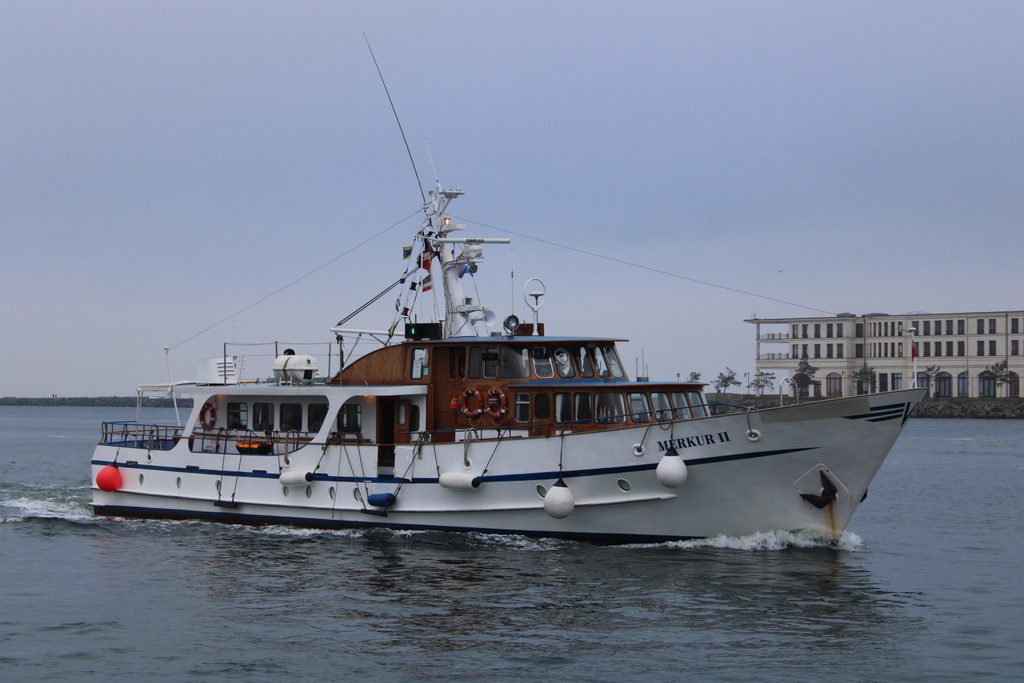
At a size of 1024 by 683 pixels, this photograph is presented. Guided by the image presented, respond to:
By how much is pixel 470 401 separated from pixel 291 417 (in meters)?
5.12

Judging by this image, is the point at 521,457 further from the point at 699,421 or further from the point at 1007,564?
the point at 1007,564

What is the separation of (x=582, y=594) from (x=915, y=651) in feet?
17.4

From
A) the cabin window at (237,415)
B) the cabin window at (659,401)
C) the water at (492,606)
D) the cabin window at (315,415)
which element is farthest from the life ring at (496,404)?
the cabin window at (237,415)

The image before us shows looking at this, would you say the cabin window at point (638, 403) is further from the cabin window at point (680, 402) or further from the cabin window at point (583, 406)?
the cabin window at point (583, 406)

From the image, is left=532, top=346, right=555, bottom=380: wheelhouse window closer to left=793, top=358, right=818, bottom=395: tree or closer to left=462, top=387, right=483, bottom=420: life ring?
left=462, top=387, right=483, bottom=420: life ring

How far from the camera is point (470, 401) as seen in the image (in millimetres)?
22125

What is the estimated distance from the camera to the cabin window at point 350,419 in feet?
77.5

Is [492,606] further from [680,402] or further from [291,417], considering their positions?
[291,417]

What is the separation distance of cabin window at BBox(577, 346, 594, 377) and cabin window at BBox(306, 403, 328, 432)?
6.27m

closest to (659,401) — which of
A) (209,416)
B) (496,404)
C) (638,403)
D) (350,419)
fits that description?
(638,403)

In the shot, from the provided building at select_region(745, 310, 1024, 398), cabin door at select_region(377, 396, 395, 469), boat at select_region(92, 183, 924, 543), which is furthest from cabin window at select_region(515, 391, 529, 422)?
building at select_region(745, 310, 1024, 398)

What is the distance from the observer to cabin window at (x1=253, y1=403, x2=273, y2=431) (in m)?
25.1

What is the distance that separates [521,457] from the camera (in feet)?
67.7

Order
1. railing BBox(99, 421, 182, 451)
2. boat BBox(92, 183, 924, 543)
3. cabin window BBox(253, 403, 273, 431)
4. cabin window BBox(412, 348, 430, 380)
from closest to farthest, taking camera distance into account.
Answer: boat BBox(92, 183, 924, 543) → cabin window BBox(412, 348, 430, 380) → cabin window BBox(253, 403, 273, 431) → railing BBox(99, 421, 182, 451)
